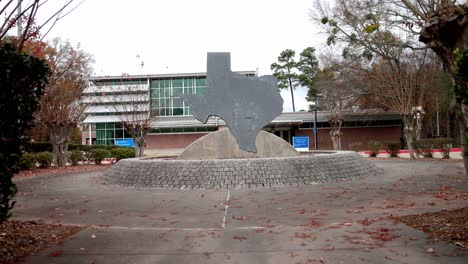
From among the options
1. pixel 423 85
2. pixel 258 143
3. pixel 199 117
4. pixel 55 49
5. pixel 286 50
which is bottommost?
pixel 258 143

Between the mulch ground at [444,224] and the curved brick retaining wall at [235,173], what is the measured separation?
587cm

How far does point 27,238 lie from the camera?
5.99 m

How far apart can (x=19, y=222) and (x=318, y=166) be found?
9.66 metres

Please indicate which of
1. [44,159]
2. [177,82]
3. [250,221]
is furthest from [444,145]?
[177,82]

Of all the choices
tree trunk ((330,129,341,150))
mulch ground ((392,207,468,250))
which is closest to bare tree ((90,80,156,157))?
tree trunk ((330,129,341,150))

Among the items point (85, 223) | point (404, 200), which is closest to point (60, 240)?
point (85, 223)

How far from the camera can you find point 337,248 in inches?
214

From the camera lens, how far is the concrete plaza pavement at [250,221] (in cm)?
519

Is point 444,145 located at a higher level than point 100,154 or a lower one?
higher

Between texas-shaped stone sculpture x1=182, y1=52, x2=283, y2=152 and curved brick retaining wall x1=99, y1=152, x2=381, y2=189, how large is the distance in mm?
2797

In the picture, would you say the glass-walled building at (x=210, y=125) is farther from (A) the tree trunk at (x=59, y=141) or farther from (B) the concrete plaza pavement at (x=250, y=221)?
(B) the concrete plaza pavement at (x=250, y=221)

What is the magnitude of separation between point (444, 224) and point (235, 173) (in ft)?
24.3

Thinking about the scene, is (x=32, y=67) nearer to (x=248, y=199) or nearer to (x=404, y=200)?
(x=248, y=199)

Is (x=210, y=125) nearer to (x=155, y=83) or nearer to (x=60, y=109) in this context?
(x=155, y=83)
